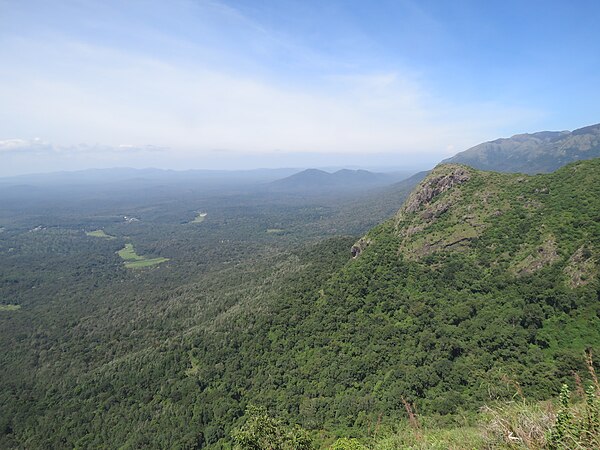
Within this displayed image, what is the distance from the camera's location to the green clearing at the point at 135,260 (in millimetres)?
160250

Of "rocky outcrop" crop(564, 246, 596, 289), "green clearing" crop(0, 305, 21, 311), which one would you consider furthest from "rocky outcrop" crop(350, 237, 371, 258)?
"green clearing" crop(0, 305, 21, 311)

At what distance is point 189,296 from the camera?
97250 millimetres

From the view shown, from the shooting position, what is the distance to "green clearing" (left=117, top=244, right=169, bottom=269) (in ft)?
526

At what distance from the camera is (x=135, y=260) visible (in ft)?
560

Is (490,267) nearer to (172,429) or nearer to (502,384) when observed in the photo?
(502,384)

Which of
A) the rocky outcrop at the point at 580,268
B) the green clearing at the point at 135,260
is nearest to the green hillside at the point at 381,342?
the rocky outcrop at the point at 580,268

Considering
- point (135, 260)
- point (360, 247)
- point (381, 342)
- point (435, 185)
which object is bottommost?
point (135, 260)

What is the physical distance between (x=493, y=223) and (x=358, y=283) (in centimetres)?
2601

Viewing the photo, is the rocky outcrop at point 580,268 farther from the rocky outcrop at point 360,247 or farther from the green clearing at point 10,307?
the green clearing at point 10,307

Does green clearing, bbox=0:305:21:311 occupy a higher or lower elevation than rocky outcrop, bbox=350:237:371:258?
lower

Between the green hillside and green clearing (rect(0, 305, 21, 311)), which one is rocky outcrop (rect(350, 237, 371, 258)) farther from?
green clearing (rect(0, 305, 21, 311))

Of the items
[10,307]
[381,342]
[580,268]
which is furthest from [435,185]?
[10,307]

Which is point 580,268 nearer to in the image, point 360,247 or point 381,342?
point 381,342

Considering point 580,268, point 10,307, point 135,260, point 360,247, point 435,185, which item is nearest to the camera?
point 580,268
